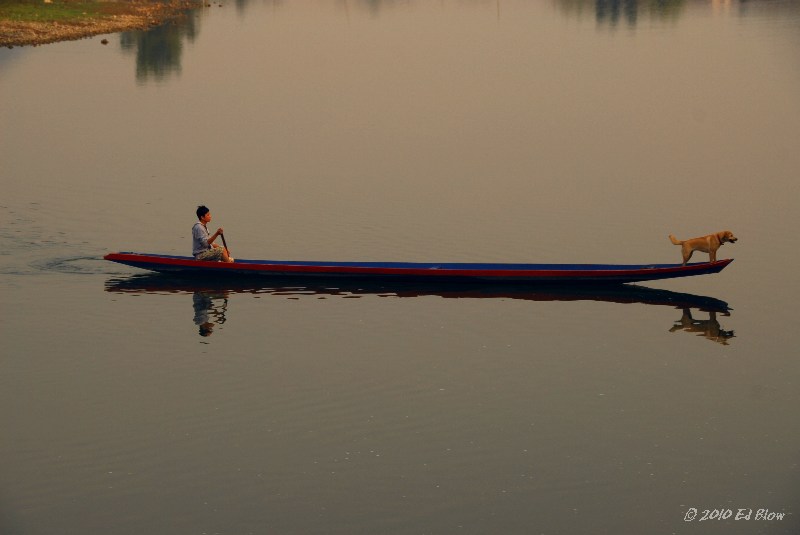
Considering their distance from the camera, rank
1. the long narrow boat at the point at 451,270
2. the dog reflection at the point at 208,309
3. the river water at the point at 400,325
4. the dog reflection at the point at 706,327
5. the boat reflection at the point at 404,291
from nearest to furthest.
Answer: the river water at the point at 400,325, the dog reflection at the point at 706,327, the dog reflection at the point at 208,309, the boat reflection at the point at 404,291, the long narrow boat at the point at 451,270

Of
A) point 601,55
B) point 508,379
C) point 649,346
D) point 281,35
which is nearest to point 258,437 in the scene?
point 508,379

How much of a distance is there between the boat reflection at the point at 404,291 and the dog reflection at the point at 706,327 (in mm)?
356

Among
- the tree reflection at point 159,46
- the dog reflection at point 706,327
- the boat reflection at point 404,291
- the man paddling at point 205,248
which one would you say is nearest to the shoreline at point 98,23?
the tree reflection at point 159,46

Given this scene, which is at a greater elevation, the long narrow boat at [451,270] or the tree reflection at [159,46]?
the tree reflection at [159,46]

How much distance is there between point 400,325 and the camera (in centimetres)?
2620

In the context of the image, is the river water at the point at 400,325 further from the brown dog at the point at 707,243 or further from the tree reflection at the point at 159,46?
the tree reflection at the point at 159,46

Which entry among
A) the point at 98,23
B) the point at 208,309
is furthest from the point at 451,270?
the point at 98,23

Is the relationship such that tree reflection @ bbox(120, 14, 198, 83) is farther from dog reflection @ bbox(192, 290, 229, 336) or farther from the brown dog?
the brown dog

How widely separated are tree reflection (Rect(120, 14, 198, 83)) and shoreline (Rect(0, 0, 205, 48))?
1770 mm

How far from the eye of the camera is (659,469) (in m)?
19.0

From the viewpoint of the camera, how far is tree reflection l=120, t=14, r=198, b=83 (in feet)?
235

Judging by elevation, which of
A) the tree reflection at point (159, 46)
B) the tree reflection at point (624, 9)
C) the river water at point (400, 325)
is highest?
the tree reflection at point (624, 9)

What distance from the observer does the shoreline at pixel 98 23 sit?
83875 mm

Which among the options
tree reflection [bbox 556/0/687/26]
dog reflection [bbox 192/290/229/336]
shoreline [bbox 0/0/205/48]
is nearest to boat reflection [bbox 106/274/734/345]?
dog reflection [bbox 192/290/229/336]
